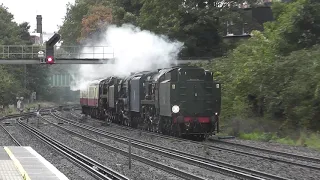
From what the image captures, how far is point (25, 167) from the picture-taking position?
13641 millimetres

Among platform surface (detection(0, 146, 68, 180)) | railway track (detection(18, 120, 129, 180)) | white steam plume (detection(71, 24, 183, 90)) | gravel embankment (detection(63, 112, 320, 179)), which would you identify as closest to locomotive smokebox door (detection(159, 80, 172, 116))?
gravel embankment (detection(63, 112, 320, 179))

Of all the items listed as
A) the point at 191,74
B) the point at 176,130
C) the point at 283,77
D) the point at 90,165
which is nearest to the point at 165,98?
the point at 191,74

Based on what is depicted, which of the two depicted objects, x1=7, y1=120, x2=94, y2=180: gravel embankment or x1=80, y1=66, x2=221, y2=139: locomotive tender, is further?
x1=80, y1=66, x2=221, y2=139: locomotive tender

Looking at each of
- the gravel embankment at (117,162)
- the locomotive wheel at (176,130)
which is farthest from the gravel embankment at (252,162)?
the gravel embankment at (117,162)

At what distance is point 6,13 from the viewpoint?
86812 mm

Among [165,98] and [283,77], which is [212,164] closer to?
[165,98]

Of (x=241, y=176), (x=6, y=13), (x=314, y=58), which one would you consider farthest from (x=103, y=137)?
(x=6, y=13)

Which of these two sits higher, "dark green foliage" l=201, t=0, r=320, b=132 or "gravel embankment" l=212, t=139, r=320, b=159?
"dark green foliage" l=201, t=0, r=320, b=132

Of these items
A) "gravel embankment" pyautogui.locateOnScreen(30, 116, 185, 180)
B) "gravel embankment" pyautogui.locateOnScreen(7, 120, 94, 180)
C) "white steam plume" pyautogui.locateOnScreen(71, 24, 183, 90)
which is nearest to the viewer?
"gravel embankment" pyautogui.locateOnScreen(30, 116, 185, 180)

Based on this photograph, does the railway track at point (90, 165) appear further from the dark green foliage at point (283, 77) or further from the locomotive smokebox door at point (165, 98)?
the dark green foliage at point (283, 77)

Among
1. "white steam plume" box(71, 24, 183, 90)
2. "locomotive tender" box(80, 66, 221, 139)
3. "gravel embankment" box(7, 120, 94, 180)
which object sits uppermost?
"white steam plume" box(71, 24, 183, 90)

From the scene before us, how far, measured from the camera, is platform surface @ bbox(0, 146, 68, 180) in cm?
1201

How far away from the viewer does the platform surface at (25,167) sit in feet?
39.4

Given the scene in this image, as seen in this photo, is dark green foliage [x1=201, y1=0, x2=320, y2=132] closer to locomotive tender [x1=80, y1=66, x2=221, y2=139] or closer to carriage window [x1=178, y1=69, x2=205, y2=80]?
locomotive tender [x1=80, y1=66, x2=221, y2=139]
